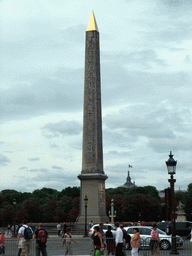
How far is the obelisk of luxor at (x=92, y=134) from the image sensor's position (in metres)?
47.9

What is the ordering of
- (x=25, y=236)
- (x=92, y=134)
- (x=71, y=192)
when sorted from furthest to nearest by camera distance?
(x=71, y=192) → (x=92, y=134) → (x=25, y=236)

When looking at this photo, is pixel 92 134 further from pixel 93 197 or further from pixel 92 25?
pixel 92 25

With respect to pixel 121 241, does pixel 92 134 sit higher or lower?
higher

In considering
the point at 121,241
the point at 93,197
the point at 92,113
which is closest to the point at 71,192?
the point at 93,197

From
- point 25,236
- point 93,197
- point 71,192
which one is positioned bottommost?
point 25,236

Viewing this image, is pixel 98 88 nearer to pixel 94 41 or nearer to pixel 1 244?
pixel 94 41

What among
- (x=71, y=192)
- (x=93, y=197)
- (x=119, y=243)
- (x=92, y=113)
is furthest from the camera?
(x=71, y=192)

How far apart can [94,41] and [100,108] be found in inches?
254

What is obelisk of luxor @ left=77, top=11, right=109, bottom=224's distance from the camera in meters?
47.9

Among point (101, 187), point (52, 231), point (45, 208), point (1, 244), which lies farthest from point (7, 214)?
point (1, 244)

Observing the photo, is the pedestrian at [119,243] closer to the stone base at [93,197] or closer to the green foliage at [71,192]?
the stone base at [93,197]

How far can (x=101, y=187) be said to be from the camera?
50.5 metres

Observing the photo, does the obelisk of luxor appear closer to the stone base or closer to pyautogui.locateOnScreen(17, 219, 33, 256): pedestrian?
the stone base

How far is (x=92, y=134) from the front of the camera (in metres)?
47.8
